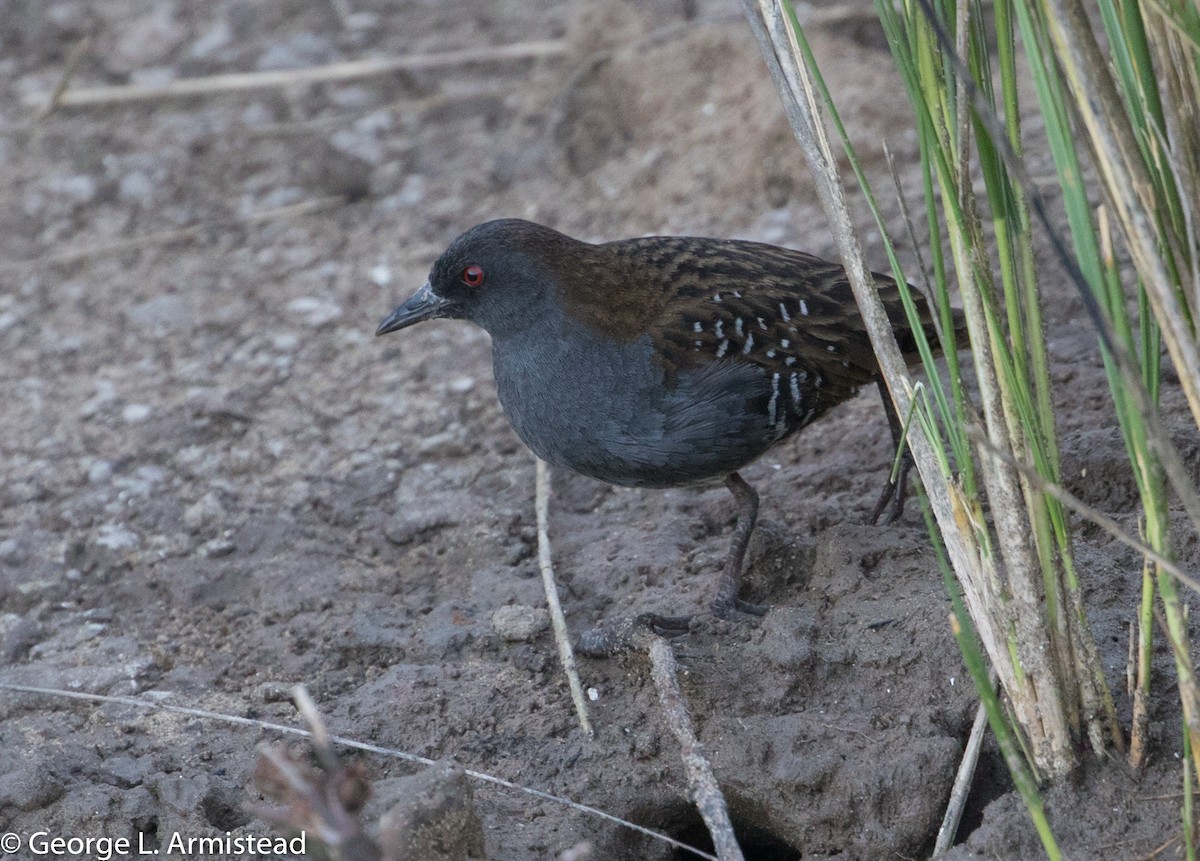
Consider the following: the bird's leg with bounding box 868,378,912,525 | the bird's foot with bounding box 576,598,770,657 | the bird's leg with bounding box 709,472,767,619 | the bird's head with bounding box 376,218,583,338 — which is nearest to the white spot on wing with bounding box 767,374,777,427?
the bird's leg with bounding box 709,472,767,619

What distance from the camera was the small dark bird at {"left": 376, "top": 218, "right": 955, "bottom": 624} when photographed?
377 centimetres

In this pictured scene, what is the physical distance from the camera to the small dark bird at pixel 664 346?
3768 millimetres

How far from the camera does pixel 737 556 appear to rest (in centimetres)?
374

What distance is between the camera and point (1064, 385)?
4.31 meters

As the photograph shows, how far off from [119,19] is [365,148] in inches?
73.3

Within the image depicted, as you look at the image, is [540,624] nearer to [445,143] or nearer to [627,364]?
[627,364]

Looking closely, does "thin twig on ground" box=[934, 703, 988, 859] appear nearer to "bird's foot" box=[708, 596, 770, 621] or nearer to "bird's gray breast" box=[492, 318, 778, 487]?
"bird's foot" box=[708, 596, 770, 621]

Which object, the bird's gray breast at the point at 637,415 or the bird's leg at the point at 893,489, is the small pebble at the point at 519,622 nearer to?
the bird's gray breast at the point at 637,415

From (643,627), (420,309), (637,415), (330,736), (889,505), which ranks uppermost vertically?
(420,309)

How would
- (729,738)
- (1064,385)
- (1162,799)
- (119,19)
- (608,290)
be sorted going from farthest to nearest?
(119,19), (1064,385), (608,290), (729,738), (1162,799)

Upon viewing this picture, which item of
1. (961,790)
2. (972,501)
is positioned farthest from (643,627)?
(972,501)

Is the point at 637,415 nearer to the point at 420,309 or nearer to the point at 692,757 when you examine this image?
the point at 420,309

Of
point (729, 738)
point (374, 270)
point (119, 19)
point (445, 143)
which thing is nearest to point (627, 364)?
point (729, 738)

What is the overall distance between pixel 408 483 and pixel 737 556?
1.35 m
